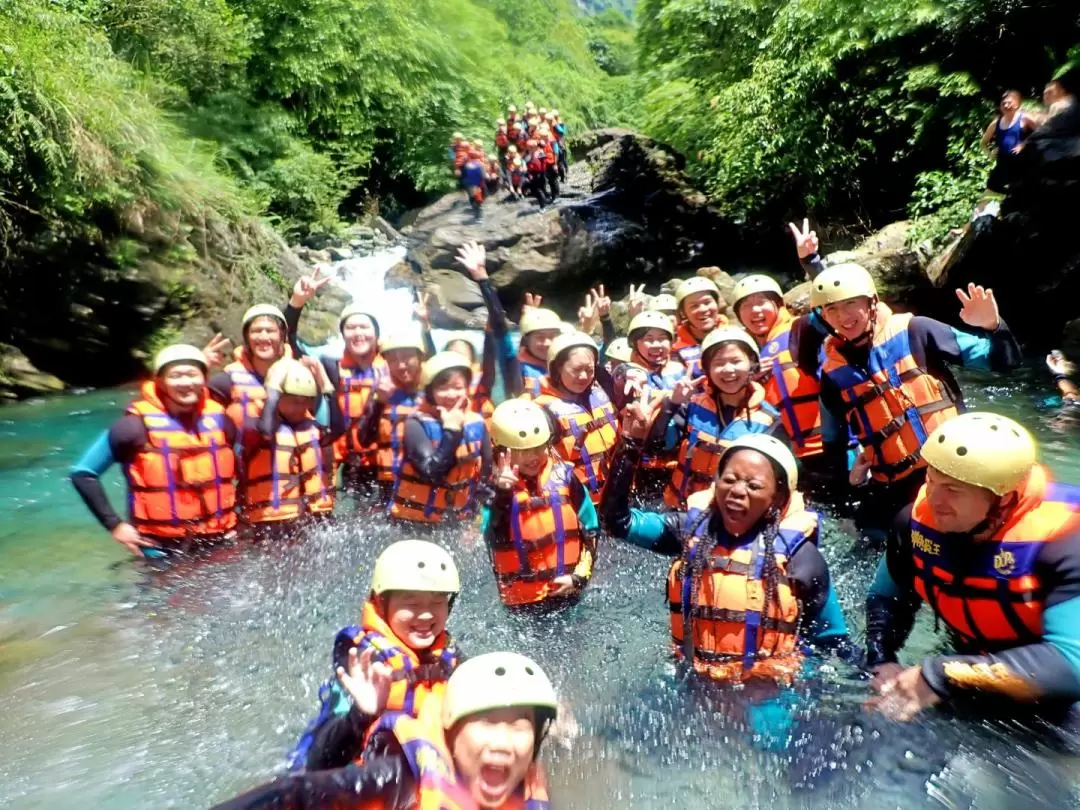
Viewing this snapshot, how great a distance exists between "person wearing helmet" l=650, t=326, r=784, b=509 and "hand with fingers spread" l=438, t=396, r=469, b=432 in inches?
48.6

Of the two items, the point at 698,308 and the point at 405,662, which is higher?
the point at 698,308

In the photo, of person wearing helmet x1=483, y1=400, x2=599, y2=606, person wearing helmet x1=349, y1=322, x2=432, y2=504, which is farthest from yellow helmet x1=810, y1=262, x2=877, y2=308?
person wearing helmet x1=349, y1=322, x2=432, y2=504

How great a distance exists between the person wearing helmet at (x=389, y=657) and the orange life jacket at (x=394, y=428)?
2556 millimetres

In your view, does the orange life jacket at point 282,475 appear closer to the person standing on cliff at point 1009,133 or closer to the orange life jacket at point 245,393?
the orange life jacket at point 245,393

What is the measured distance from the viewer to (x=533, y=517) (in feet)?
13.3

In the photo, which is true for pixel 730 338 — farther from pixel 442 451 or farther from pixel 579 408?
pixel 442 451

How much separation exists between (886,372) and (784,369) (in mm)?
1098

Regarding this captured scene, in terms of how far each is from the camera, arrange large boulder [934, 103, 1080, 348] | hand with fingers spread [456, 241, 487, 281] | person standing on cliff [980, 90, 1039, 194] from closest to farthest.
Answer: hand with fingers spread [456, 241, 487, 281] < large boulder [934, 103, 1080, 348] < person standing on cliff [980, 90, 1039, 194]

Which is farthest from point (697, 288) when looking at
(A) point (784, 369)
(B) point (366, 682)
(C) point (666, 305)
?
(B) point (366, 682)

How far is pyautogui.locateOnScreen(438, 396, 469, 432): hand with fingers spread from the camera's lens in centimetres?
483

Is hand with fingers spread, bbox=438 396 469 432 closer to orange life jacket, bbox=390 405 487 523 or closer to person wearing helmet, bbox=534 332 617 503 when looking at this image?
orange life jacket, bbox=390 405 487 523

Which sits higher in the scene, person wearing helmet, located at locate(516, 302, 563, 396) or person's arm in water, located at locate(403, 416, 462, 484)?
person wearing helmet, located at locate(516, 302, 563, 396)

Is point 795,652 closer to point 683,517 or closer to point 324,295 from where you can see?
point 683,517

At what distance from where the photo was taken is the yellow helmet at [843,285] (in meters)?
4.12
